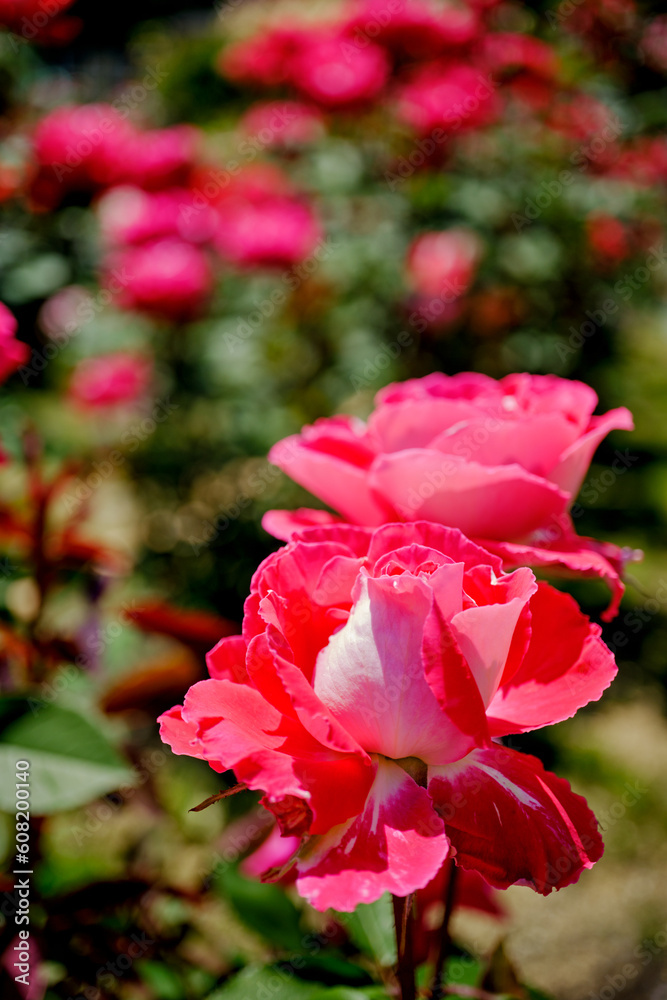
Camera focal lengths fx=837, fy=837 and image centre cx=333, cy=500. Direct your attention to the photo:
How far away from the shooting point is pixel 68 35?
4.64ft

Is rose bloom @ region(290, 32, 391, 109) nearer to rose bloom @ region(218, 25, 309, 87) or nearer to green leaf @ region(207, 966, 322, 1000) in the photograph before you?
rose bloom @ region(218, 25, 309, 87)

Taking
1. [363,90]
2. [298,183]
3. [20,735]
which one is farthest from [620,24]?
[20,735]

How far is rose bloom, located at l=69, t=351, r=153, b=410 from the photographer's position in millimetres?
2465

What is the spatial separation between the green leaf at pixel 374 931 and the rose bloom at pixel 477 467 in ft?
0.94

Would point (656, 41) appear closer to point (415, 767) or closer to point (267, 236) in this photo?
point (267, 236)

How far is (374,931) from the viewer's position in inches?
24.0

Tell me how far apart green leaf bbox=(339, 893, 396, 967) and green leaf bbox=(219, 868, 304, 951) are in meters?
0.09

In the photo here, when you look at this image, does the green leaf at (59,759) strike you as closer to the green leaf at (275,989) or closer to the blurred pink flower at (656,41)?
the green leaf at (275,989)

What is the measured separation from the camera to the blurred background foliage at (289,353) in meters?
0.88

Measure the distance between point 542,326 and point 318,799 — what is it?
8.97 feet

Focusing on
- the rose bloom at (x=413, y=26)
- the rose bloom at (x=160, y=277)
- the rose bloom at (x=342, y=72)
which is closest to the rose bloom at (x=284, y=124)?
the rose bloom at (x=342, y=72)

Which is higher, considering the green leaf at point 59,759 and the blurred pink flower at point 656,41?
the blurred pink flower at point 656,41

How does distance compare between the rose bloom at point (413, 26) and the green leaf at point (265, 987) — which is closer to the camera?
the green leaf at point (265, 987)

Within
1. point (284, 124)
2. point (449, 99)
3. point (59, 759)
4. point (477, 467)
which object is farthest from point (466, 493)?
point (284, 124)
